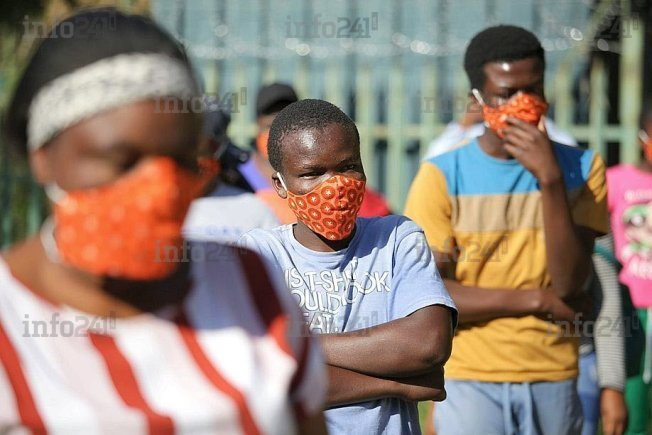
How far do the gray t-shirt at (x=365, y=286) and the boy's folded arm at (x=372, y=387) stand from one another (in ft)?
0.14

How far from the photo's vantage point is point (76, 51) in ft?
6.43

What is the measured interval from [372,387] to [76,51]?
175 cm

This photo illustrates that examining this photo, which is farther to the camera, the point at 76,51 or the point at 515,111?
the point at 515,111

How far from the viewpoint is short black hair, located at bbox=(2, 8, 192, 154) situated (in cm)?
196

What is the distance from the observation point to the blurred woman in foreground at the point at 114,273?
6.29ft

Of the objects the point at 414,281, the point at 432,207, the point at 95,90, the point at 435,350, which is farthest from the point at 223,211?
the point at 95,90

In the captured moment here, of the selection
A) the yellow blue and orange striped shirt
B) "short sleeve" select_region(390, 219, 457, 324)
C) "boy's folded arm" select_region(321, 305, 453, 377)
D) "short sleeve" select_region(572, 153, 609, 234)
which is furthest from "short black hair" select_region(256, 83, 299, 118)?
"boy's folded arm" select_region(321, 305, 453, 377)

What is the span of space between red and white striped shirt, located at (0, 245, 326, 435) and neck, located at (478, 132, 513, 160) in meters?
2.71

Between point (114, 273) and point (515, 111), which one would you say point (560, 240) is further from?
point (114, 273)

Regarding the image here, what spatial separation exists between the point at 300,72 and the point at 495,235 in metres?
5.35

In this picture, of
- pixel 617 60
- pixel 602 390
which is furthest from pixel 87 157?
pixel 617 60

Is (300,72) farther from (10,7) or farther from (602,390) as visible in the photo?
(602,390)

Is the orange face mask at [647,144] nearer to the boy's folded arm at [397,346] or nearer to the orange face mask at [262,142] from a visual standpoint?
the orange face mask at [262,142]

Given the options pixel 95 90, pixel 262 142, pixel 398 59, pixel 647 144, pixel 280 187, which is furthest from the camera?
pixel 398 59
